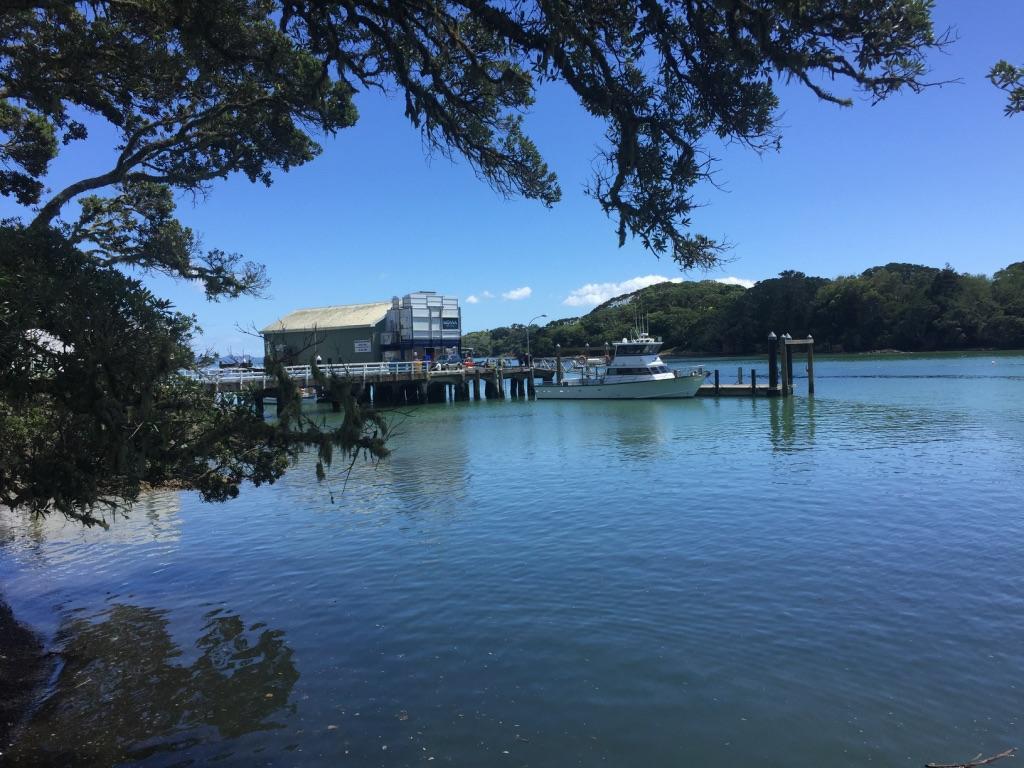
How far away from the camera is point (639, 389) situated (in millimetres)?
45250

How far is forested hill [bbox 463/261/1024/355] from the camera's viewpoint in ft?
323

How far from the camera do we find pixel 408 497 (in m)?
16.5

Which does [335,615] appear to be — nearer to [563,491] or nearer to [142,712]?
[142,712]

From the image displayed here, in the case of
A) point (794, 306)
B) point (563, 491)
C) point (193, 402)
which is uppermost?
point (794, 306)

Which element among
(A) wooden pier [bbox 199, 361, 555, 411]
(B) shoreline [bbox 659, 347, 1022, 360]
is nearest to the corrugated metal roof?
(A) wooden pier [bbox 199, 361, 555, 411]

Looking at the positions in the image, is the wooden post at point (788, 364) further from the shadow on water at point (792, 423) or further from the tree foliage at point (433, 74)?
the tree foliage at point (433, 74)

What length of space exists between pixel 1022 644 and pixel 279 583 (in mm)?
9294

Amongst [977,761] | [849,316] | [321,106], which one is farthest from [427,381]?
[849,316]

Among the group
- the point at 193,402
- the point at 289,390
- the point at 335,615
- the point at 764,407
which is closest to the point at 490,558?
the point at 335,615

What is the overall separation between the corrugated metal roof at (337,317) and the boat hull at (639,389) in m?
18.0

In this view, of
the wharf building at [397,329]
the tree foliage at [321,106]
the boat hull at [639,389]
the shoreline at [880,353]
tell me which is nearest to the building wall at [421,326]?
the wharf building at [397,329]

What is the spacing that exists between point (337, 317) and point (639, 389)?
27793 millimetres

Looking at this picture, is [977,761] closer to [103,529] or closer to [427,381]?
[103,529]

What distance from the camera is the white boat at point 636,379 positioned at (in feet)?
146
